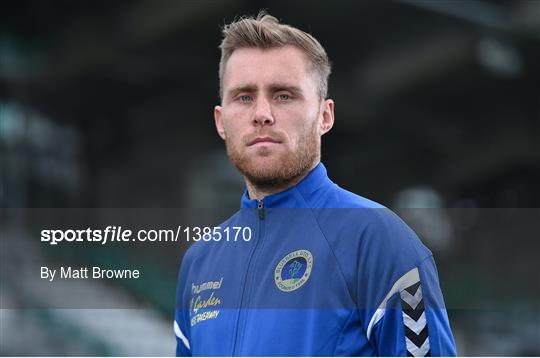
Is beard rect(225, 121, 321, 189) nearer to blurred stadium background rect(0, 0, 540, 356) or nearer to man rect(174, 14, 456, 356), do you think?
man rect(174, 14, 456, 356)

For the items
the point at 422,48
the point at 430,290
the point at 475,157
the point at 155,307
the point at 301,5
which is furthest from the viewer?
the point at 475,157

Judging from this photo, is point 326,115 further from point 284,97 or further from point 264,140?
point 264,140

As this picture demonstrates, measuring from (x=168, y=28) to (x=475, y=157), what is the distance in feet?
39.0

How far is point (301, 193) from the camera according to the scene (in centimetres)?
321

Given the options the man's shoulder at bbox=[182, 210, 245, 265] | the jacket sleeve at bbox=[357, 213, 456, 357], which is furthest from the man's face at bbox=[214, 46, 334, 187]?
the jacket sleeve at bbox=[357, 213, 456, 357]

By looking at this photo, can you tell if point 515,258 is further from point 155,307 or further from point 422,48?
point 155,307

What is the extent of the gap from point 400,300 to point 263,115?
2.87 ft

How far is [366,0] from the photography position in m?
19.7

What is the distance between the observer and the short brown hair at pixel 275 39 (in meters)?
3.21

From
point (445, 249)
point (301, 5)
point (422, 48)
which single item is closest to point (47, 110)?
point (301, 5)

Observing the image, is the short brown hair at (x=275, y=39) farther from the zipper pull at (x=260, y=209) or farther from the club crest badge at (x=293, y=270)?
the club crest badge at (x=293, y=270)

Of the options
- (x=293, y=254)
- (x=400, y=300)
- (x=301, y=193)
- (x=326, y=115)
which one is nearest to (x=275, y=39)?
(x=326, y=115)

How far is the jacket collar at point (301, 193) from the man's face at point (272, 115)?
0.04 meters

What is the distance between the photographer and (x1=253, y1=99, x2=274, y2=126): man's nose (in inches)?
122
